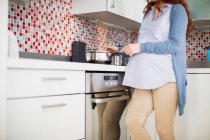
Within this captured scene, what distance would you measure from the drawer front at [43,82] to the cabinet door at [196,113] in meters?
1.25

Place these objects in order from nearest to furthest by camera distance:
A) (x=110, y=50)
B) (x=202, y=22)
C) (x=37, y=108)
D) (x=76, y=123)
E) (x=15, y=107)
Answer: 1. (x=15, y=107)
2. (x=37, y=108)
3. (x=76, y=123)
4. (x=110, y=50)
5. (x=202, y=22)

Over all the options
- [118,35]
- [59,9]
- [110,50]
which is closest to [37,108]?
[110,50]

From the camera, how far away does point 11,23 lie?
196cm

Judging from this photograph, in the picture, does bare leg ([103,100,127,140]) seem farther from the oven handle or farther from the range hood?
the range hood

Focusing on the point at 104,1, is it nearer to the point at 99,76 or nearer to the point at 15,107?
the point at 99,76

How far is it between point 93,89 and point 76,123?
0.26 m

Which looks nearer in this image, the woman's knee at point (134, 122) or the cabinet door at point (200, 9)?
the woman's knee at point (134, 122)

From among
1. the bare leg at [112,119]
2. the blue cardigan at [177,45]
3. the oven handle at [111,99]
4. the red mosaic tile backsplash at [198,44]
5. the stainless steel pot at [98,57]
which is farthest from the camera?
the red mosaic tile backsplash at [198,44]

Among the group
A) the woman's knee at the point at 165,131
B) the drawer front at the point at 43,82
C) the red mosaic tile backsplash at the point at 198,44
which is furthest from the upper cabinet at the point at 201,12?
the drawer front at the point at 43,82

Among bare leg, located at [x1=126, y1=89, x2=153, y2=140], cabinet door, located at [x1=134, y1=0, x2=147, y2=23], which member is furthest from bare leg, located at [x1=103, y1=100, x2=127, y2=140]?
cabinet door, located at [x1=134, y1=0, x2=147, y2=23]

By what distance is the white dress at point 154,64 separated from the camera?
5.81 feet

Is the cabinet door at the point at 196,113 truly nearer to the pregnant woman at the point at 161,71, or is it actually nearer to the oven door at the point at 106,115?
the oven door at the point at 106,115

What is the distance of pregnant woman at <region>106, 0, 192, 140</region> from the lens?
5.77ft

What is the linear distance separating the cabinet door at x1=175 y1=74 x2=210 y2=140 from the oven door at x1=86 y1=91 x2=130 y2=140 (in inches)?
Result: 22.8
